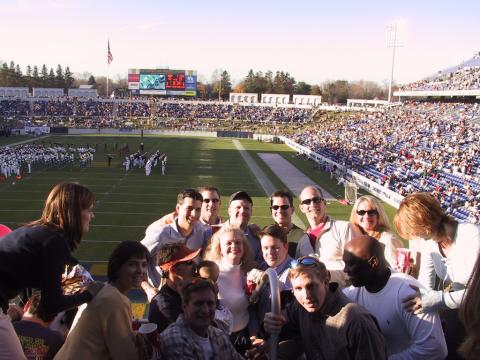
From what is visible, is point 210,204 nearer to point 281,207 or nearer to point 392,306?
point 281,207

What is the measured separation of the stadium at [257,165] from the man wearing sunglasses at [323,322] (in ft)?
3.20

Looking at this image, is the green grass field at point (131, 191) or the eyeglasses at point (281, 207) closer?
the eyeglasses at point (281, 207)

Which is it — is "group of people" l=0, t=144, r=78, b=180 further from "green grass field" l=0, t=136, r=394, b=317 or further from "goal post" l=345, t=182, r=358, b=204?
"goal post" l=345, t=182, r=358, b=204

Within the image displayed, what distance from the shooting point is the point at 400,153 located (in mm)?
34375

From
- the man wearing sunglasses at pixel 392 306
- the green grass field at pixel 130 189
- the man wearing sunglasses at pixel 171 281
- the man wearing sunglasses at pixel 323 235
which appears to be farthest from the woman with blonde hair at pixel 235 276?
the green grass field at pixel 130 189

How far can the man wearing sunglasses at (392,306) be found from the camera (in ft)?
10.3

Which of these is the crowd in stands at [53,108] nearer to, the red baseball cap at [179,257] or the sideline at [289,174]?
the sideline at [289,174]

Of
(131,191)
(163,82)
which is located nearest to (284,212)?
(131,191)

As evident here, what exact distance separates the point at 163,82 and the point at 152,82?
219 centimetres

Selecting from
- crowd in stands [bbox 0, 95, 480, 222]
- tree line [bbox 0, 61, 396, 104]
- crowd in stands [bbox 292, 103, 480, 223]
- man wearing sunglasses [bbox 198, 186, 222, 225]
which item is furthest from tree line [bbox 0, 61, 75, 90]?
man wearing sunglasses [bbox 198, 186, 222, 225]

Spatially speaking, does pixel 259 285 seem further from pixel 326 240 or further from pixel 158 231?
pixel 158 231

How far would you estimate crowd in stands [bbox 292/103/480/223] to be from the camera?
23.0 m

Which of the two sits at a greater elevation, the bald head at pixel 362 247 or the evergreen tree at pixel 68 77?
the evergreen tree at pixel 68 77

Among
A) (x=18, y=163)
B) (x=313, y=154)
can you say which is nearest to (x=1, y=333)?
(x=18, y=163)
